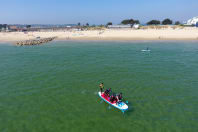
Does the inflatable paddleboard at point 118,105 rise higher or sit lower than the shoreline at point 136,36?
lower

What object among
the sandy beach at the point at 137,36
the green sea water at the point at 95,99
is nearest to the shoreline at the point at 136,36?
the sandy beach at the point at 137,36

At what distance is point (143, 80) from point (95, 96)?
9618mm

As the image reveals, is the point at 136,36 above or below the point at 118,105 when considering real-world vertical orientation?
above

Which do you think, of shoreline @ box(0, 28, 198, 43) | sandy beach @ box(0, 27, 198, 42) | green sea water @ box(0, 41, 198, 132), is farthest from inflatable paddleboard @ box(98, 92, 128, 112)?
sandy beach @ box(0, 27, 198, 42)

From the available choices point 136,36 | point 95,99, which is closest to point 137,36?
Answer: point 136,36

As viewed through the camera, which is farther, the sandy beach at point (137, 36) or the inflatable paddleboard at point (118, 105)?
the sandy beach at point (137, 36)

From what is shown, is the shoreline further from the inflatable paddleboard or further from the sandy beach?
the inflatable paddleboard

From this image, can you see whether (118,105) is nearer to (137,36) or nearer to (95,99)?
(95,99)

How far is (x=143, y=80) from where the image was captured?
27.0m

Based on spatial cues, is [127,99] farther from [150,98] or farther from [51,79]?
[51,79]

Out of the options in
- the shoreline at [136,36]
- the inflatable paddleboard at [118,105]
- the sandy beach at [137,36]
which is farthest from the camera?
the sandy beach at [137,36]

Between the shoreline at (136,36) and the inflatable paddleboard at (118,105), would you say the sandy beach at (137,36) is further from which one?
the inflatable paddleboard at (118,105)

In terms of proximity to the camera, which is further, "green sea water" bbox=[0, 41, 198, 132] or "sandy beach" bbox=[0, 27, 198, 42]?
"sandy beach" bbox=[0, 27, 198, 42]

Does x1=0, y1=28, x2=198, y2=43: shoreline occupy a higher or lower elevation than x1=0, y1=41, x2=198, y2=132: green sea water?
higher
